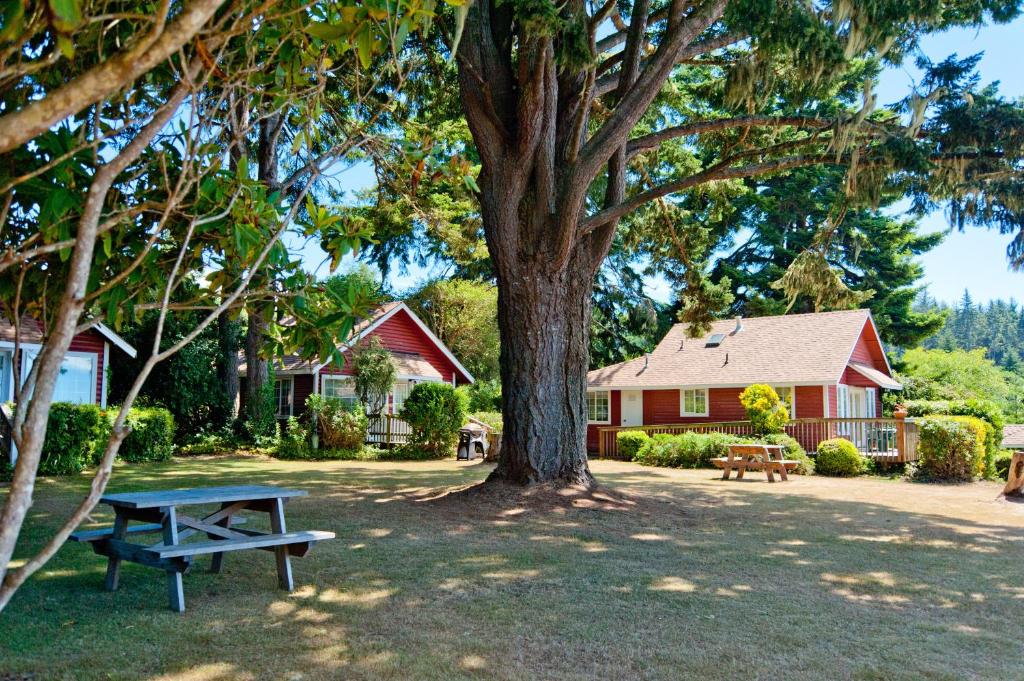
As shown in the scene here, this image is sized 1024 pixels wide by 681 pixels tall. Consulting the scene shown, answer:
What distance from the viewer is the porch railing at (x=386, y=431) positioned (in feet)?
83.9

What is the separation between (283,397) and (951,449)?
22.0 m

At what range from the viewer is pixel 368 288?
4832mm

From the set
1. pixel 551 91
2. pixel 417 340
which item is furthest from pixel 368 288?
pixel 417 340

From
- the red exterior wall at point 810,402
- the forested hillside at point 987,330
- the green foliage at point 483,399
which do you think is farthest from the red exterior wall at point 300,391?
the forested hillside at point 987,330

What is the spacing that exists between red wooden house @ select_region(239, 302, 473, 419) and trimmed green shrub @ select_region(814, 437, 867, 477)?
13.7m

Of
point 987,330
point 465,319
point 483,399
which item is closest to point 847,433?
point 483,399

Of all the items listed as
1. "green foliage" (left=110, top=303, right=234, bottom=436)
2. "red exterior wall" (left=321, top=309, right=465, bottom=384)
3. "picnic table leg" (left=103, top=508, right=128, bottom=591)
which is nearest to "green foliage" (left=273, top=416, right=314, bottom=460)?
"green foliage" (left=110, top=303, right=234, bottom=436)

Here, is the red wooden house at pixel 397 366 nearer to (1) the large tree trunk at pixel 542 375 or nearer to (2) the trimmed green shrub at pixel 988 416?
(1) the large tree trunk at pixel 542 375

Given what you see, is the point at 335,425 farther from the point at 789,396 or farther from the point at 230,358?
the point at 789,396

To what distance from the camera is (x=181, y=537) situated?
20.3 ft

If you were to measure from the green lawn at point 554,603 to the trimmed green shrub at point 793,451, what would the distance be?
30.1 ft

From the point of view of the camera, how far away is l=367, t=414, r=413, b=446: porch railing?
1007 inches

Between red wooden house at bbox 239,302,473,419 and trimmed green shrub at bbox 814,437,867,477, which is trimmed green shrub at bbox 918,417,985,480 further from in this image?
red wooden house at bbox 239,302,473,419

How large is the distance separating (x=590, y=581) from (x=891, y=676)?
2.61 metres
